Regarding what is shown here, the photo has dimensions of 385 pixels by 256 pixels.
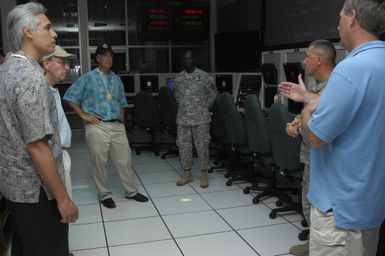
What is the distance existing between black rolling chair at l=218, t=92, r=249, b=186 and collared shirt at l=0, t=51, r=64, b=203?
2866mm

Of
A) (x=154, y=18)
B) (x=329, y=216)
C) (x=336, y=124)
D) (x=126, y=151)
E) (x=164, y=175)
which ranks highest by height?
(x=154, y=18)

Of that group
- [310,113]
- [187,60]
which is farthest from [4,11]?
[310,113]

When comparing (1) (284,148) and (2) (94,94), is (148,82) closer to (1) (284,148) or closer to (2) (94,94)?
(2) (94,94)

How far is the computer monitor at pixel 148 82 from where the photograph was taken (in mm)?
6668

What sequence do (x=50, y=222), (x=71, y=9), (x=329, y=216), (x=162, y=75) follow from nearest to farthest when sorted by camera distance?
(x=329, y=216) < (x=50, y=222) < (x=162, y=75) < (x=71, y=9)

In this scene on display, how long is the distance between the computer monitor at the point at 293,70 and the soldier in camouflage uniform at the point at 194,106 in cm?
88

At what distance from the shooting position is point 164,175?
4.82m

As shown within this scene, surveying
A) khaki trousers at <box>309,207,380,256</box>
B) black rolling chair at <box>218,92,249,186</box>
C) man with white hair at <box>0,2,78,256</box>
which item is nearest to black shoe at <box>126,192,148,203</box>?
black rolling chair at <box>218,92,249,186</box>

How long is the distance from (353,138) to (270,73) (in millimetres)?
3513

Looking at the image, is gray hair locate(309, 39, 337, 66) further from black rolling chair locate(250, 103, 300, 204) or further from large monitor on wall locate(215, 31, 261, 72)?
large monitor on wall locate(215, 31, 261, 72)

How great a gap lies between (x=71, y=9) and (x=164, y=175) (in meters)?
4.77

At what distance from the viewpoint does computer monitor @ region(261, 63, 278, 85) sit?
4.65m

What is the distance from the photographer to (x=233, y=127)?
14.0 ft

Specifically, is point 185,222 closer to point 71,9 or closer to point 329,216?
point 329,216
